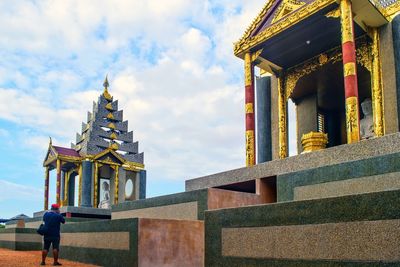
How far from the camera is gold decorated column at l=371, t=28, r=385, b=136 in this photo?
51.0 ft

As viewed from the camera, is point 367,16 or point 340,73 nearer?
point 367,16

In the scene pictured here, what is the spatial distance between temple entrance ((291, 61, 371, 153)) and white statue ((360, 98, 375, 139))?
793 mm

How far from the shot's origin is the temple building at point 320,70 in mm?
14602

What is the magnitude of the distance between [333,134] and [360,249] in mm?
16895

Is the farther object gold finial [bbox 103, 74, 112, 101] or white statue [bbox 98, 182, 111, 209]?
gold finial [bbox 103, 74, 112, 101]

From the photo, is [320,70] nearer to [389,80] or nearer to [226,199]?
[389,80]

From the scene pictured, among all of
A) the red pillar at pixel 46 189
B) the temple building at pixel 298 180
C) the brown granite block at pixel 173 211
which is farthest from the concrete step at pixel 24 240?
the red pillar at pixel 46 189

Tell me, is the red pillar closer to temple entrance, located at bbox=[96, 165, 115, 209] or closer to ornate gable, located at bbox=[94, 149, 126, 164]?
temple entrance, located at bbox=[96, 165, 115, 209]

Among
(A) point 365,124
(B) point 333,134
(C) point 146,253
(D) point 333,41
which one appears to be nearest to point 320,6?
(D) point 333,41

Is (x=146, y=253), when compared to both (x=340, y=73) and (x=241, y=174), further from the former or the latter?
(x=340, y=73)

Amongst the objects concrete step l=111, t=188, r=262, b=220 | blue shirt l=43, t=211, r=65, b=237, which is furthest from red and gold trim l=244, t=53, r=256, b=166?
blue shirt l=43, t=211, r=65, b=237

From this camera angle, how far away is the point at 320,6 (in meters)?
15.1

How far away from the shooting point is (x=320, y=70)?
65.2ft

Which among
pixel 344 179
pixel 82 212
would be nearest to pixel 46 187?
pixel 82 212
